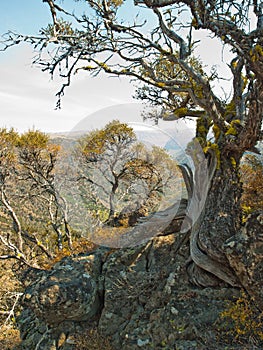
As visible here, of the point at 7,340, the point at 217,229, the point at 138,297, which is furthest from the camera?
the point at 7,340

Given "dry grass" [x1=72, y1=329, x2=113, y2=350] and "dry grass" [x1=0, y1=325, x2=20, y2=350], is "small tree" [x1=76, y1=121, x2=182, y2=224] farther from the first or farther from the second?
"dry grass" [x1=0, y1=325, x2=20, y2=350]

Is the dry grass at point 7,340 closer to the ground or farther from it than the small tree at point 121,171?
closer to the ground

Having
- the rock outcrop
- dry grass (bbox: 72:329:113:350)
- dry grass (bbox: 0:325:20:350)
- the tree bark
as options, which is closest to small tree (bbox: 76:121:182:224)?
the rock outcrop

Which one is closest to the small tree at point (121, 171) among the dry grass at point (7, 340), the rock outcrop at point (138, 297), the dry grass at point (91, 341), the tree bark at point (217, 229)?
the rock outcrop at point (138, 297)

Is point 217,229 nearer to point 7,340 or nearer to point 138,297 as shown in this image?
point 138,297

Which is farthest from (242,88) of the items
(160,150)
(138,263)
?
(138,263)

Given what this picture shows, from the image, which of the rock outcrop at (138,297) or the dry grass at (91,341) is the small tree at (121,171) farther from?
the dry grass at (91,341)

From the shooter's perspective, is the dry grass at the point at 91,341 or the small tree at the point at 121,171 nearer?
the dry grass at the point at 91,341

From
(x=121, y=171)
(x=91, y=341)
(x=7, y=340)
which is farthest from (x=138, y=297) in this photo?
(x=121, y=171)

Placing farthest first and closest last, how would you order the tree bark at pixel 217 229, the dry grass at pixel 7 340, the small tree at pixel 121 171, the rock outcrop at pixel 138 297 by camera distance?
the small tree at pixel 121 171
the dry grass at pixel 7 340
the tree bark at pixel 217 229
the rock outcrop at pixel 138 297

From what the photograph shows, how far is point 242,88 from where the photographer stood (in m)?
7.08

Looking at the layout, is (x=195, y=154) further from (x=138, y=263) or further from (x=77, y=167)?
(x=77, y=167)

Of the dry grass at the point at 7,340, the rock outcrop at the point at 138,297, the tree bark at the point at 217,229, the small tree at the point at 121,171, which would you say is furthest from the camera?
the small tree at the point at 121,171

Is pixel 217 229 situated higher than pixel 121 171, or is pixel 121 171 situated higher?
pixel 121 171
